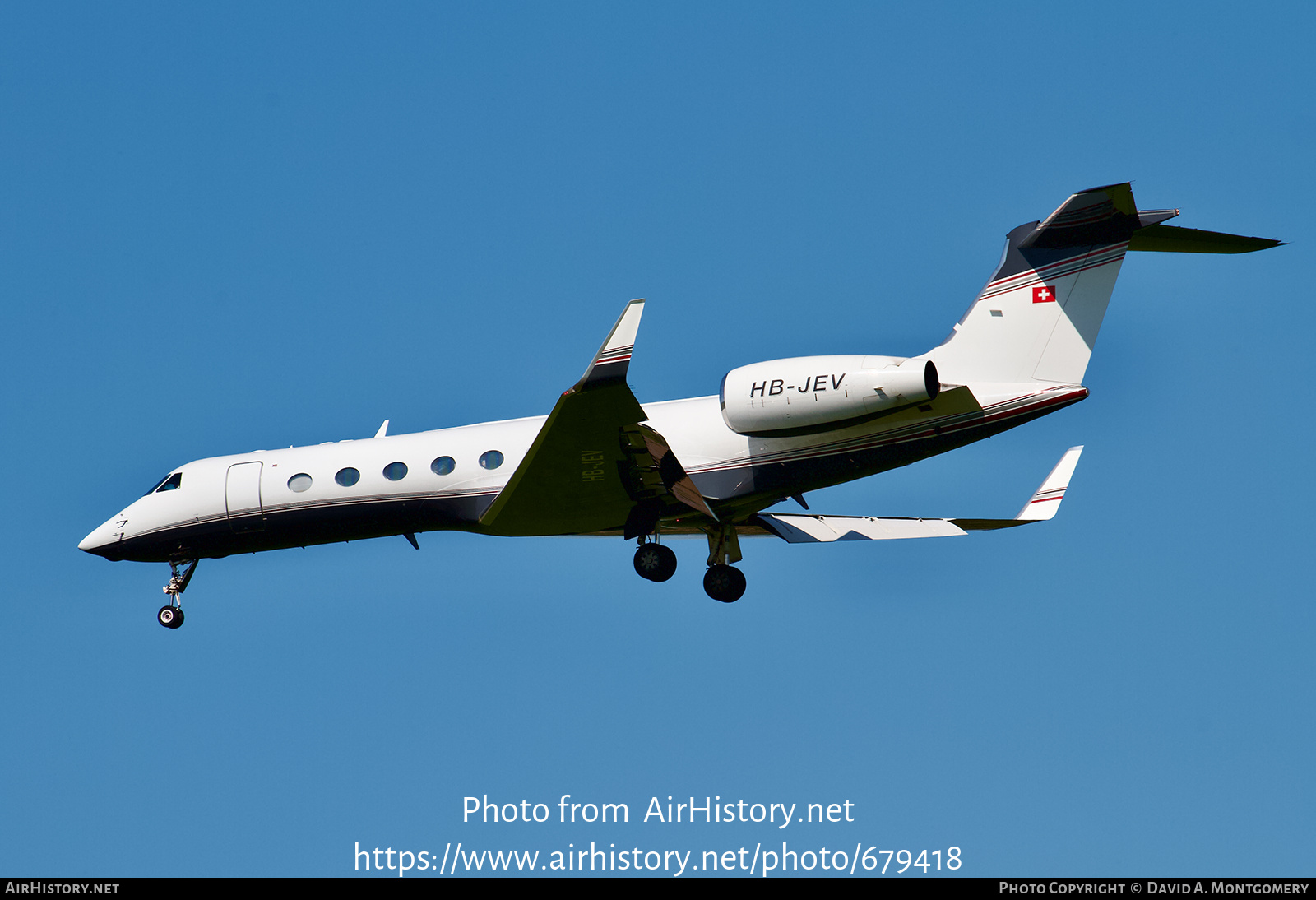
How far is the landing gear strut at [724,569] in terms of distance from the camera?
65.4ft

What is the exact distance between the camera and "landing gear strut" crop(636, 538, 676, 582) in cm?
1923

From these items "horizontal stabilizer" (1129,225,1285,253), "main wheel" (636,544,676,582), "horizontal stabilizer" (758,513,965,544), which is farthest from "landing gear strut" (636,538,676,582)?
"horizontal stabilizer" (1129,225,1285,253)

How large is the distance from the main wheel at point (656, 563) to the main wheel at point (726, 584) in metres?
0.95

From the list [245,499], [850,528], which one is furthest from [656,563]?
[245,499]

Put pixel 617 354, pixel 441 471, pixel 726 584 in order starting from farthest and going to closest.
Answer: pixel 726 584 → pixel 441 471 → pixel 617 354

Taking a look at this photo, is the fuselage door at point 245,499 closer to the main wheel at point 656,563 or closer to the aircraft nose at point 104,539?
the aircraft nose at point 104,539

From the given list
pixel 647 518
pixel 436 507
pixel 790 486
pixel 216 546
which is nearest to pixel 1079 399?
pixel 790 486

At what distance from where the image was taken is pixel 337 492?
1927 centimetres

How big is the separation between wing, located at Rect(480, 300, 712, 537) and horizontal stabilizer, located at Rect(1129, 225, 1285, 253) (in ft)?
20.6

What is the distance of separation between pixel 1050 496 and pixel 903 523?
2178 millimetres

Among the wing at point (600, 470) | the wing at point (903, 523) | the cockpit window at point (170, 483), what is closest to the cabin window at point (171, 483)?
the cockpit window at point (170, 483)

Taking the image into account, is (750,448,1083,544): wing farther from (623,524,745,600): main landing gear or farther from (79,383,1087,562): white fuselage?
(79,383,1087,562): white fuselage

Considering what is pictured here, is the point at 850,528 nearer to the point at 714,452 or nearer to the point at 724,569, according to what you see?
the point at 724,569

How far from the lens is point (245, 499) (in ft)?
64.7
